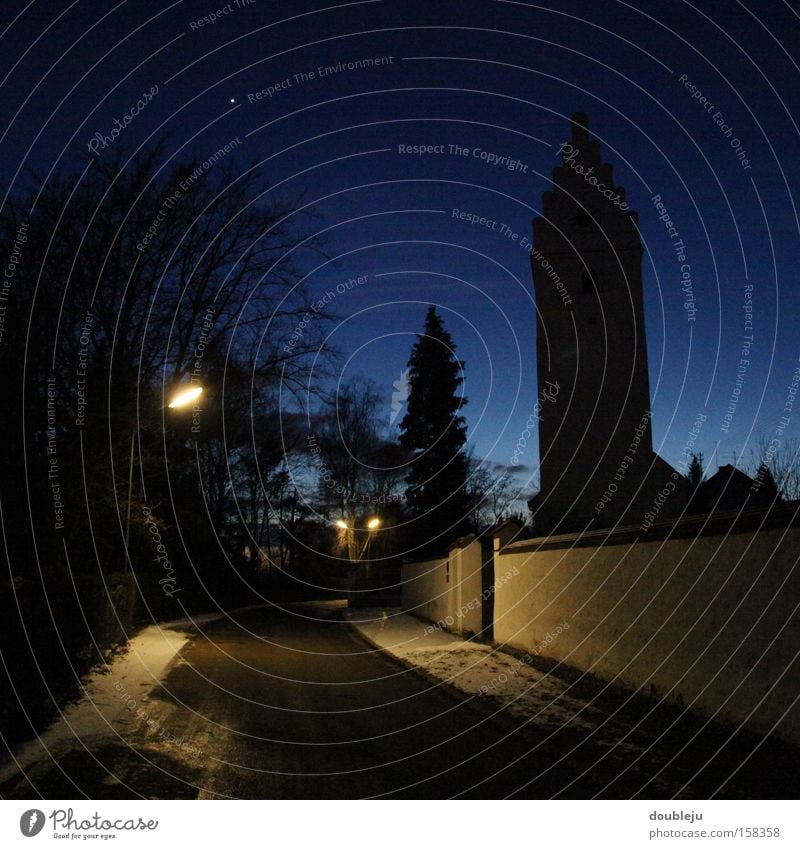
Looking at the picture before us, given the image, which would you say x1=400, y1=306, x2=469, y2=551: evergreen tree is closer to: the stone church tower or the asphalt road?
the stone church tower

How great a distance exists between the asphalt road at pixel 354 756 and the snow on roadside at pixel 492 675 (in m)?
0.44

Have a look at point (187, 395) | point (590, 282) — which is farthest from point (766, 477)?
point (187, 395)

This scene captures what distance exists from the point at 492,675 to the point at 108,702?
5.77m

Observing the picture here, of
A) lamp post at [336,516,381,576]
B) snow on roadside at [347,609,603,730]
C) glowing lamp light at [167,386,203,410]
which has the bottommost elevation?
snow on roadside at [347,609,603,730]

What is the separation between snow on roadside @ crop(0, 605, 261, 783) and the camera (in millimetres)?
8000

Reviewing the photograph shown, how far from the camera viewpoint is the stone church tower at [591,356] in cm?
2850

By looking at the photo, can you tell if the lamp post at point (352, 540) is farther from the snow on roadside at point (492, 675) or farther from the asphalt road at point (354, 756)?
the asphalt road at point (354, 756)

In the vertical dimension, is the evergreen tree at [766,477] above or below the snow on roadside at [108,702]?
above

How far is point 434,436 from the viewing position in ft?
147

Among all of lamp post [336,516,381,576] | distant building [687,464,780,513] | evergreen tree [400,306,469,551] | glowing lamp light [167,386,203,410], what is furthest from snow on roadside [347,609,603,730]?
lamp post [336,516,381,576]

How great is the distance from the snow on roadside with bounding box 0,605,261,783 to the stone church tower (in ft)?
48.2

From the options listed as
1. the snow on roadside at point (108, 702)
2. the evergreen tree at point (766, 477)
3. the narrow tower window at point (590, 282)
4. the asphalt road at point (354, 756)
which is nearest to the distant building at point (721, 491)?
the evergreen tree at point (766, 477)
